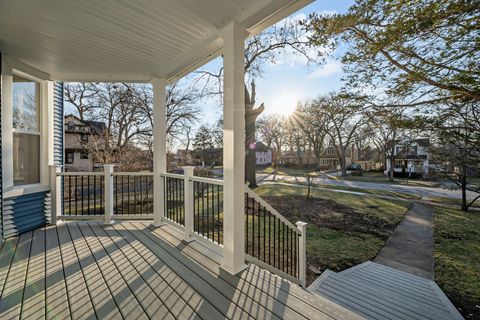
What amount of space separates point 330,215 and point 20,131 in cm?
860

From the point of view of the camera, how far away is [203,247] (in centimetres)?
299

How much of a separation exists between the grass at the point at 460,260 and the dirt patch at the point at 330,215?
1347mm

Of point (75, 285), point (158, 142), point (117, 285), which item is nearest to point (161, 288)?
point (117, 285)

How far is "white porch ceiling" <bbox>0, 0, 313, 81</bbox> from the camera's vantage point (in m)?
2.00

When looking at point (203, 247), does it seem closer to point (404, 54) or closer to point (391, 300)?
point (391, 300)

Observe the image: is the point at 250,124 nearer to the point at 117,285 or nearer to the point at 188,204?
the point at 188,204

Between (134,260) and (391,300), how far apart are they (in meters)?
3.71

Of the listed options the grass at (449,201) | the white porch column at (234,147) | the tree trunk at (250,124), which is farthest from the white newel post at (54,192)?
the grass at (449,201)

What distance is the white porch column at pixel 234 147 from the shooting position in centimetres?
232

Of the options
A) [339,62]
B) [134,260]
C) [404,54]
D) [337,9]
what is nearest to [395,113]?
[404,54]

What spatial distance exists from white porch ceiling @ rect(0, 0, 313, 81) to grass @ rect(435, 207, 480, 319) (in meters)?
5.23

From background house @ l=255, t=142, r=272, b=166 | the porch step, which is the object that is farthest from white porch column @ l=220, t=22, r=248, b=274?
background house @ l=255, t=142, r=272, b=166

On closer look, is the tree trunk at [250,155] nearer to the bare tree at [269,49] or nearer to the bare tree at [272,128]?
the bare tree at [269,49]

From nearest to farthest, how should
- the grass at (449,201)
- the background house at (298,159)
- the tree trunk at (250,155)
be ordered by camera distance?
the grass at (449,201)
the tree trunk at (250,155)
the background house at (298,159)
